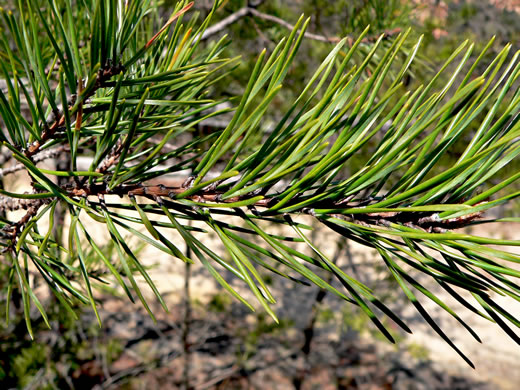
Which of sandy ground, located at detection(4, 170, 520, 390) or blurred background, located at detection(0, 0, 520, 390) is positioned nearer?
blurred background, located at detection(0, 0, 520, 390)

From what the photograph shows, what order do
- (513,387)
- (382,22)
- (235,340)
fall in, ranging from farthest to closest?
(235,340)
(513,387)
(382,22)

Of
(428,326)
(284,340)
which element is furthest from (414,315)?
(284,340)

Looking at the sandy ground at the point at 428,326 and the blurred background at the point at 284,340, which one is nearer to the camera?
the blurred background at the point at 284,340

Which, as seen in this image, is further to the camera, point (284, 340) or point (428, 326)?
point (428, 326)

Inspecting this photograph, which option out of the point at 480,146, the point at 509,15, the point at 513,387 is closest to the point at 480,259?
the point at 480,146

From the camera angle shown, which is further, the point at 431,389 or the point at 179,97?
the point at 431,389

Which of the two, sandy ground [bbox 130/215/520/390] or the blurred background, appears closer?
the blurred background

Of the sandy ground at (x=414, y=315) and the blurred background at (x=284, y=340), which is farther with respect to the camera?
the sandy ground at (x=414, y=315)

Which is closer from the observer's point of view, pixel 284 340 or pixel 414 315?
pixel 284 340

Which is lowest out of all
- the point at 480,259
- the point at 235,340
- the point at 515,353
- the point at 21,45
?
the point at 515,353

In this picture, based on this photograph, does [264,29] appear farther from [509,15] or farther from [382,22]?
[509,15]

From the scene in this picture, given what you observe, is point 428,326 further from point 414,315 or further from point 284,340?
point 284,340
